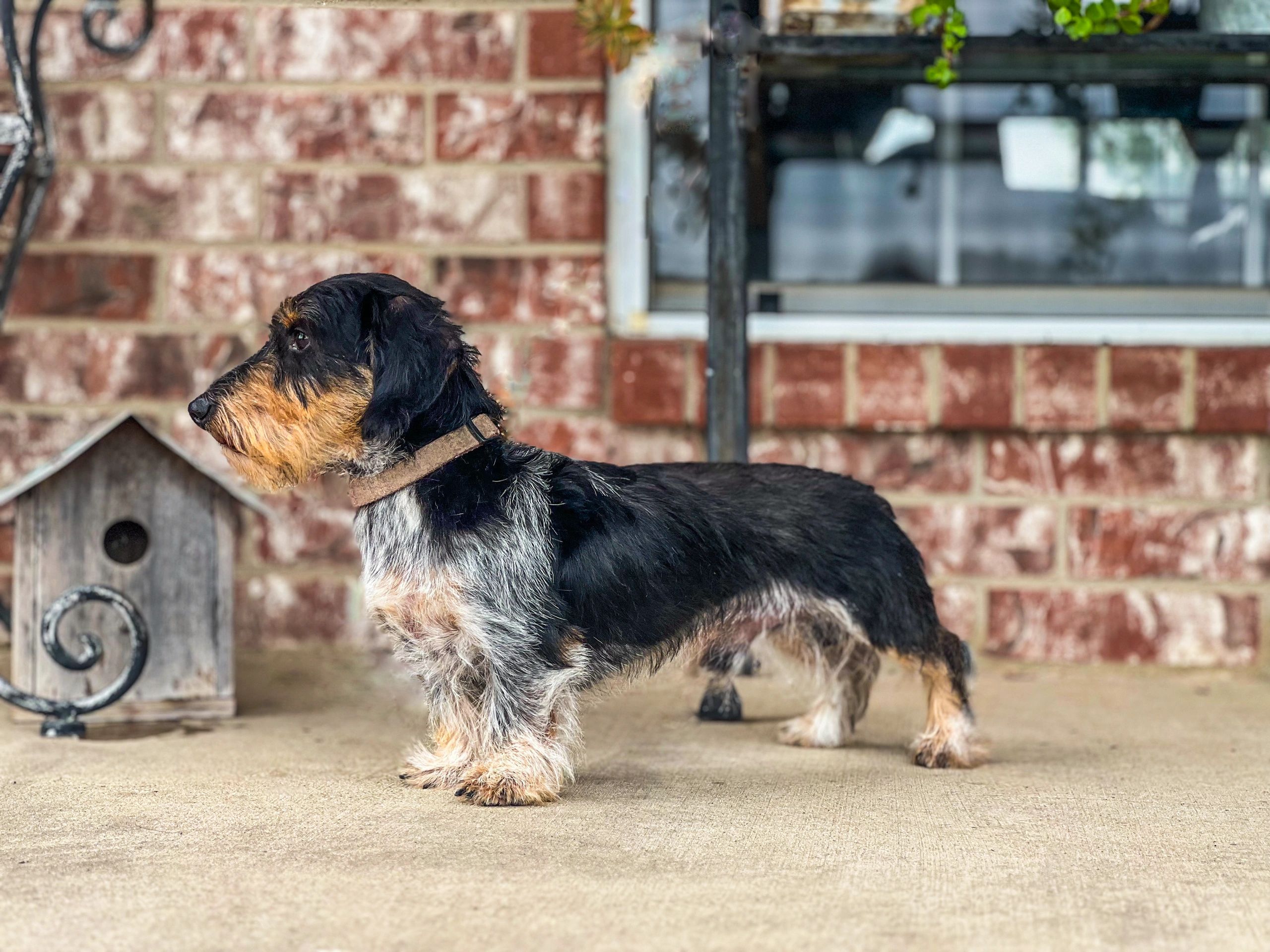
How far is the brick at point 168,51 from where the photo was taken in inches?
206

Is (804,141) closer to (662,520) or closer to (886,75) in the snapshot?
(886,75)

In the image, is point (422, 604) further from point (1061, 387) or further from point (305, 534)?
point (1061, 387)

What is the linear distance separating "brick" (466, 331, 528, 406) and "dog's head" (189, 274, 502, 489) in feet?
5.84

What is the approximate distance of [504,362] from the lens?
207 inches

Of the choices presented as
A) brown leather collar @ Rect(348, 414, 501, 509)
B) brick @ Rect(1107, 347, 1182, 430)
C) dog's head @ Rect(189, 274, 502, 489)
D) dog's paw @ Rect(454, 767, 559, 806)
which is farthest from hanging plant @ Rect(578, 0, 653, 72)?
dog's paw @ Rect(454, 767, 559, 806)

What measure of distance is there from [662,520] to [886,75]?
2.10 metres

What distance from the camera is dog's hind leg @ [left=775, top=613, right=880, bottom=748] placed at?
4.09m

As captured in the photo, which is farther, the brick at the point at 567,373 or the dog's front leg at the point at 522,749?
the brick at the point at 567,373

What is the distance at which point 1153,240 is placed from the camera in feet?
17.6

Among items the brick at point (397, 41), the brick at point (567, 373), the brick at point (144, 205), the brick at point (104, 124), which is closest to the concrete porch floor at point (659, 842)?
the brick at point (567, 373)

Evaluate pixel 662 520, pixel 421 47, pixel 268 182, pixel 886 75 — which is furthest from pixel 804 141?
pixel 662 520

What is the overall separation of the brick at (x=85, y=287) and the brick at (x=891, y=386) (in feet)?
7.97

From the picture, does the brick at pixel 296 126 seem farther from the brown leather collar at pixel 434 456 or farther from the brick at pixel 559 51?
the brown leather collar at pixel 434 456

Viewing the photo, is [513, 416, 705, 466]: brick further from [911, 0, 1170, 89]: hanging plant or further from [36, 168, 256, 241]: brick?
[911, 0, 1170, 89]: hanging plant
